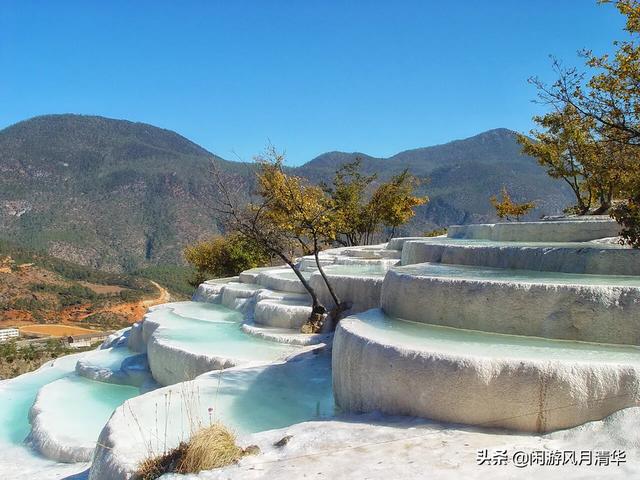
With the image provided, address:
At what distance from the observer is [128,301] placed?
189 feet

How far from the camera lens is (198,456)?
471 centimetres

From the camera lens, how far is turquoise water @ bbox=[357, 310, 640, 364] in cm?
564

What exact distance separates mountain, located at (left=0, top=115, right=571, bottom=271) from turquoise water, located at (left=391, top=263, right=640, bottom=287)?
66751 mm

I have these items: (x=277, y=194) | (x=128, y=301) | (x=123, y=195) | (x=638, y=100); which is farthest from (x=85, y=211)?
(x=638, y=100)

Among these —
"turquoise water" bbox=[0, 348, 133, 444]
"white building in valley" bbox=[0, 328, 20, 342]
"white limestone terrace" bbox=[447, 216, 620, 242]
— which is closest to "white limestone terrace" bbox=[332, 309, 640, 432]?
"white limestone terrace" bbox=[447, 216, 620, 242]

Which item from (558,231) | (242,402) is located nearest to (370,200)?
(558,231)

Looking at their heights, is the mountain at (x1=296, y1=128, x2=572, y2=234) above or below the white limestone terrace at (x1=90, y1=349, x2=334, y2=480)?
above

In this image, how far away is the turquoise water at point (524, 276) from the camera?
23.5ft

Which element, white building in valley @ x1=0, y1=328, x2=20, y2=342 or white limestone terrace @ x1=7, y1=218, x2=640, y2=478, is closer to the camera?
white limestone terrace @ x1=7, y1=218, x2=640, y2=478

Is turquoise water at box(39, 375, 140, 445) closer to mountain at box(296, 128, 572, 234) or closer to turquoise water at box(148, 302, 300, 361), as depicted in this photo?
turquoise water at box(148, 302, 300, 361)

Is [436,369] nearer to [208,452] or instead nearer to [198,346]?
[208,452]

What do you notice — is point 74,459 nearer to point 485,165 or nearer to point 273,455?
point 273,455

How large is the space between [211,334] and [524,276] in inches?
265

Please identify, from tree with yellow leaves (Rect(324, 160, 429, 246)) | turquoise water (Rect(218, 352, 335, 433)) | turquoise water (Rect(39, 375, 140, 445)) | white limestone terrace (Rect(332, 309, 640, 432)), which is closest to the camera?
white limestone terrace (Rect(332, 309, 640, 432))
